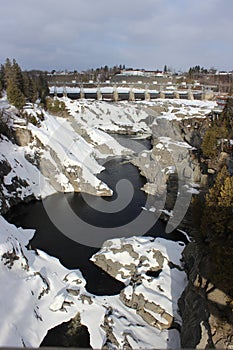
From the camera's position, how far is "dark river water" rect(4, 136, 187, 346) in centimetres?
1455

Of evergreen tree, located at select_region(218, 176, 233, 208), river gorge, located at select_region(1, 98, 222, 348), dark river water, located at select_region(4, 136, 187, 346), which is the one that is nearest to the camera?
evergreen tree, located at select_region(218, 176, 233, 208)

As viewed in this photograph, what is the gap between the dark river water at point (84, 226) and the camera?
14.5 m

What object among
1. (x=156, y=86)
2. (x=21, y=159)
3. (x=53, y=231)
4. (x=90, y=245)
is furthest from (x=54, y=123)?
(x=156, y=86)

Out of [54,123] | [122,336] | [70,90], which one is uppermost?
[70,90]

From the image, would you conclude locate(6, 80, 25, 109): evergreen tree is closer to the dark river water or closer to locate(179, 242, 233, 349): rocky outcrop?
the dark river water

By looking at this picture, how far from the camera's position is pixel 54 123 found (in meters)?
32.6

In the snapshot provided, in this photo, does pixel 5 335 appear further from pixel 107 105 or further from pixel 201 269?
pixel 107 105

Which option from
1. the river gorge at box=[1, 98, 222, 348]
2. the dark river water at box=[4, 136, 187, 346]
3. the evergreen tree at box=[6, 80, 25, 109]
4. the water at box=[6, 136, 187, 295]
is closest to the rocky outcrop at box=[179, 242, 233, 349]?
the river gorge at box=[1, 98, 222, 348]

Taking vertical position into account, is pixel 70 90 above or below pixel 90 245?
above

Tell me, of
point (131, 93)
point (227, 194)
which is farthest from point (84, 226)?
point (131, 93)

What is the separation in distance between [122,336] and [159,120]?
3698 cm

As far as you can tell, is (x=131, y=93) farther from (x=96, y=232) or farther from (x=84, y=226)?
(x=96, y=232)

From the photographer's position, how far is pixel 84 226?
63.6 feet

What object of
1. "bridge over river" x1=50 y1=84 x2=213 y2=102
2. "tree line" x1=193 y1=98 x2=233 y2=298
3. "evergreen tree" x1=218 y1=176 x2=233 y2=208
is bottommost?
"tree line" x1=193 y1=98 x2=233 y2=298
